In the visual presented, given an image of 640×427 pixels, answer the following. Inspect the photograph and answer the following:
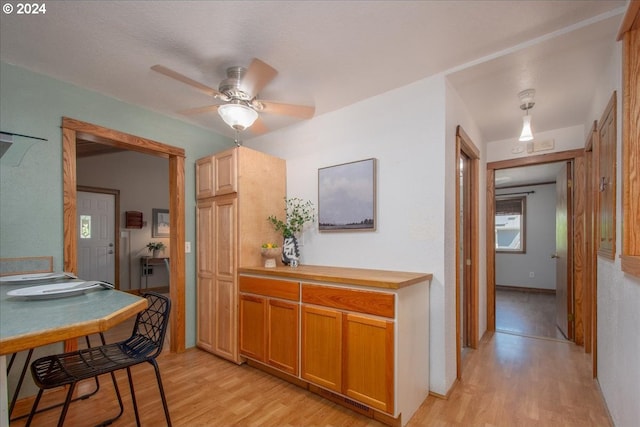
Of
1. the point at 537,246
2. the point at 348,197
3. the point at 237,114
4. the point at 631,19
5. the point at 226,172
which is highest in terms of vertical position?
the point at 631,19

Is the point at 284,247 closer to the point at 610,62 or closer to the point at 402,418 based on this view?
the point at 402,418

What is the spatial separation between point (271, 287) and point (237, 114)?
136cm

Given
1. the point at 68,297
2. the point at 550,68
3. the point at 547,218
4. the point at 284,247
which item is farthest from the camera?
the point at 547,218

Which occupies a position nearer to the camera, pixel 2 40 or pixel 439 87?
pixel 2 40

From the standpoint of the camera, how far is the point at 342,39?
72.2 inches

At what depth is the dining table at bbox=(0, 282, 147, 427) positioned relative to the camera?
85cm

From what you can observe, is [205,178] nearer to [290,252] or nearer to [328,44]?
[290,252]

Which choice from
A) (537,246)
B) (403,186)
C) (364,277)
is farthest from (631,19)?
(537,246)

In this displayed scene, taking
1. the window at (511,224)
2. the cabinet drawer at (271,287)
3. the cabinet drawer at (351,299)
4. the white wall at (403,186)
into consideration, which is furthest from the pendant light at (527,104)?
the window at (511,224)

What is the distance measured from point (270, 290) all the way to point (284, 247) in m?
0.52

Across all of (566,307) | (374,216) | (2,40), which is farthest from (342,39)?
(566,307)

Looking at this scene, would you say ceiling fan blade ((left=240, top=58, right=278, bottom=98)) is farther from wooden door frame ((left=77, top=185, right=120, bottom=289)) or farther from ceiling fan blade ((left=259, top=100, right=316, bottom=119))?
wooden door frame ((left=77, top=185, right=120, bottom=289))

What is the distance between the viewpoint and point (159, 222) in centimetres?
604

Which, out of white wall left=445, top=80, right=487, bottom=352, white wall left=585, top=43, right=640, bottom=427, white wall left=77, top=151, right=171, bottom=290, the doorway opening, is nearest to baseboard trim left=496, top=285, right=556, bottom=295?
the doorway opening
